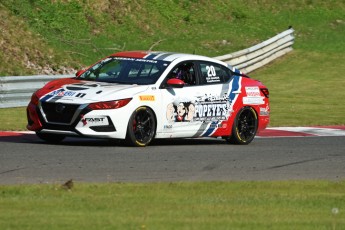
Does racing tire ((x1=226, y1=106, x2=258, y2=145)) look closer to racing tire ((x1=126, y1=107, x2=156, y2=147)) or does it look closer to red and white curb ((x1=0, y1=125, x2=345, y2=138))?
red and white curb ((x1=0, y1=125, x2=345, y2=138))

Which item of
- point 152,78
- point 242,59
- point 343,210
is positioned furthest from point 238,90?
point 242,59

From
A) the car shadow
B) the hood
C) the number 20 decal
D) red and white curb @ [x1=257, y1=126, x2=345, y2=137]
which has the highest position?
the number 20 decal

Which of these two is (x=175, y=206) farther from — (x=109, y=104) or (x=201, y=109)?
(x=201, y=109)

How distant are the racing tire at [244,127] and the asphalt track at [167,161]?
0.16m

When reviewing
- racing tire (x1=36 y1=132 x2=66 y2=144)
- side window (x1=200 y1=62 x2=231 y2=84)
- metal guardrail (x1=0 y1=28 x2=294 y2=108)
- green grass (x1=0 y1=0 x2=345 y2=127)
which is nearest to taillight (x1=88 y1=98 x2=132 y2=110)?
racing tire (x1=36 y1=132 x2=66 y2=144)

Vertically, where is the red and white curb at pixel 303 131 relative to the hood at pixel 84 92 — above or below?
below

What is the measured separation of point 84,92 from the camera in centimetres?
1455

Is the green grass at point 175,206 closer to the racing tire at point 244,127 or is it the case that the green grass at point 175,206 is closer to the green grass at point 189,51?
the green grass at point 189,51

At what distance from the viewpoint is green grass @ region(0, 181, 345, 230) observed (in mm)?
8508

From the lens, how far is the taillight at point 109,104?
14.3 meters

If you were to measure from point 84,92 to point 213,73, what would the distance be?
8.43ft

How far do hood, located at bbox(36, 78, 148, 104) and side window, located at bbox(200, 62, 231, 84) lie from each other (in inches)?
55.6

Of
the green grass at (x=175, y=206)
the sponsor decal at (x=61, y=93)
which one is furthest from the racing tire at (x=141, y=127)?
the green grass at (x=175, y=206)

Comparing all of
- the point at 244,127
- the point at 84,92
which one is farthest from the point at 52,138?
the point at 244,127
